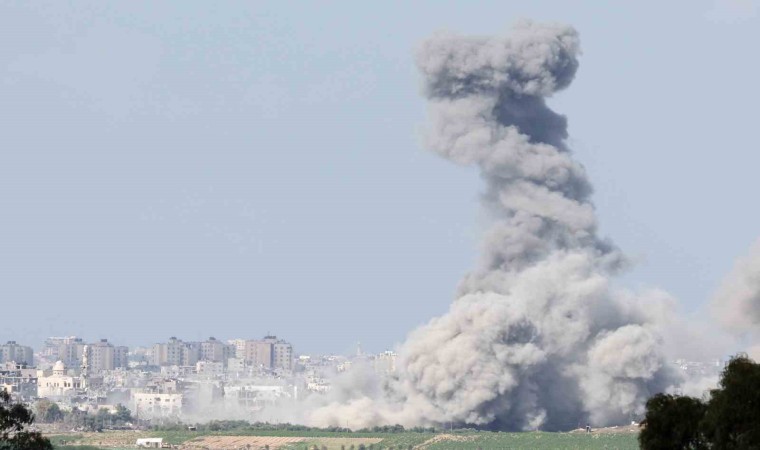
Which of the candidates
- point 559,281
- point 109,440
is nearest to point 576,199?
point 559,281

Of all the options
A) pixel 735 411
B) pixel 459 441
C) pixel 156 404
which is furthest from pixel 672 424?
pixel 156 404

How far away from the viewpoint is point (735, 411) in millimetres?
47812

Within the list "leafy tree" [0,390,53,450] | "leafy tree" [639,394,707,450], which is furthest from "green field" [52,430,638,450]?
"leafy tree" [639,394,707,450]

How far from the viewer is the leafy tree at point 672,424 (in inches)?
1996

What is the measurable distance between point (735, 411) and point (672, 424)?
3.42 metres

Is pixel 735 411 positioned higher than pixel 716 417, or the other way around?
pixel 735 411

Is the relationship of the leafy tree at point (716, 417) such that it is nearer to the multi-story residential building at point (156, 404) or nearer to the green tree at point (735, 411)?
the green tree at point (735, 411)

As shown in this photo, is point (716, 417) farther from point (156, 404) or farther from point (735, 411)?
point (156, 404)

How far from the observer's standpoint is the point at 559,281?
110 metres

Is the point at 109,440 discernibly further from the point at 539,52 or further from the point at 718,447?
the point at 718,447

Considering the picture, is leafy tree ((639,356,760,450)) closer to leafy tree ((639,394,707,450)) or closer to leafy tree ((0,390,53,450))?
leafy tree ((639,394,707,450))

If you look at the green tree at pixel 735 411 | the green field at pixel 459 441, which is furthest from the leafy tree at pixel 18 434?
the green field at pixel 459 441

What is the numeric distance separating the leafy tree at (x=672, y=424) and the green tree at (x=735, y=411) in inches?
65.2

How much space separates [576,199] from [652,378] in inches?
407
